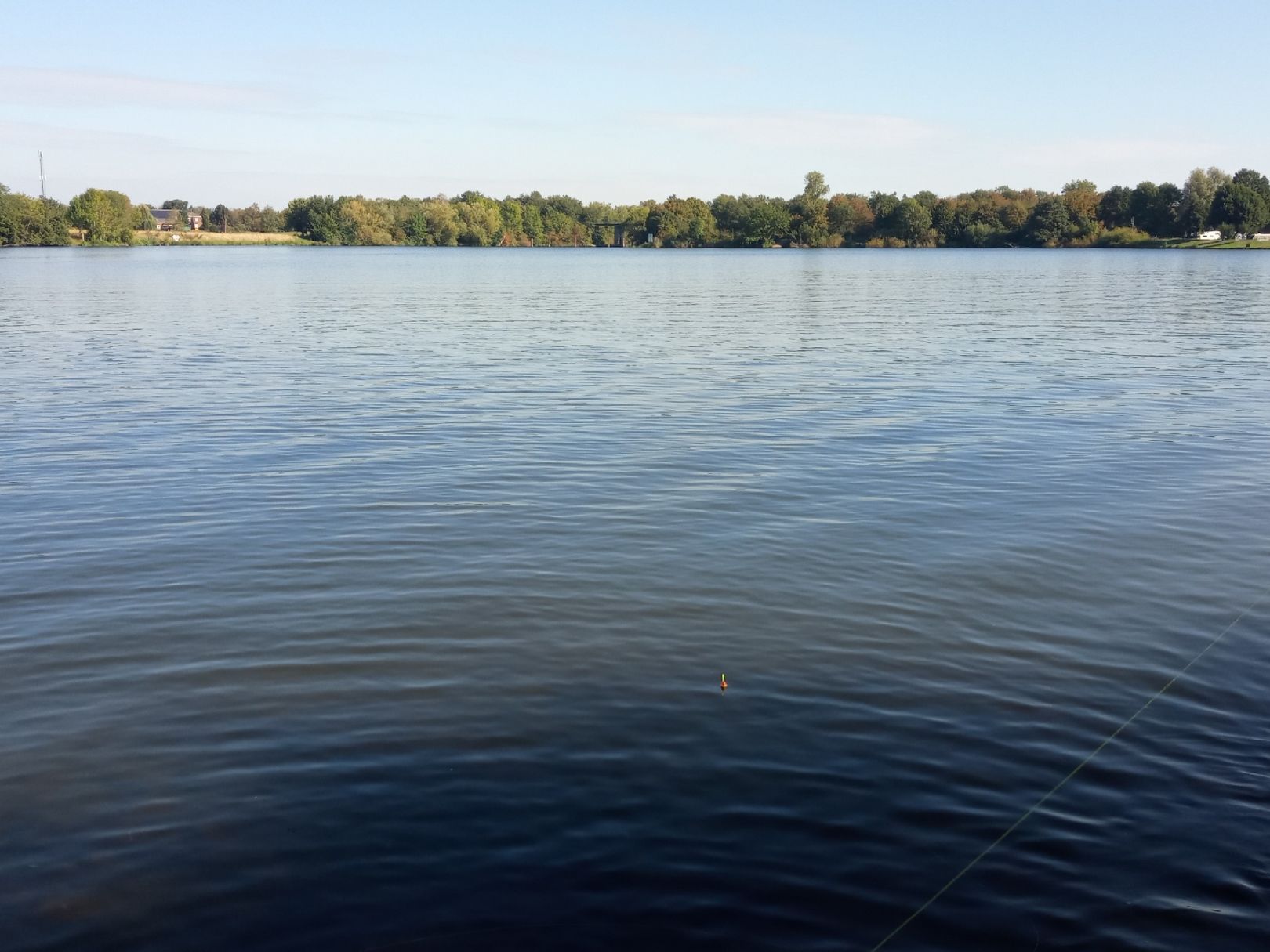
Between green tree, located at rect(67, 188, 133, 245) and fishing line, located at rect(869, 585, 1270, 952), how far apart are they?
190 m

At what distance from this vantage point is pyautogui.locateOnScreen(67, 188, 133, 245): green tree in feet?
562

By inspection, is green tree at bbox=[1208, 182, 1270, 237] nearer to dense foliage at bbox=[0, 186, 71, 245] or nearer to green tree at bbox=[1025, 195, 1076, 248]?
green tree at bbox=[1025, 195, 1076, 248]

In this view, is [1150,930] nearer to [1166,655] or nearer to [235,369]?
[1166,655]

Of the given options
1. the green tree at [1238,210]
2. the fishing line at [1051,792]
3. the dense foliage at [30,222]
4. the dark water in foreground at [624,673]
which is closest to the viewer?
the fishing line at [1051,792]

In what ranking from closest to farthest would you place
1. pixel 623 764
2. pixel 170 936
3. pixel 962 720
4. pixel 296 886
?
pixel 170 936, pixel 296 886, pixel 623 764, pixel 962 720

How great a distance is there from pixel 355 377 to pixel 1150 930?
2379cm

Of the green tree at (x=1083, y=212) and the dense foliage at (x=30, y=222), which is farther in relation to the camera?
the green tree at (x=1083, y=212)

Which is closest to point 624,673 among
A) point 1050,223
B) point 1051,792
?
point 1051,792

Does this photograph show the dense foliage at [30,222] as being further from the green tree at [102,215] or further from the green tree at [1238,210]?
the green tree at [1238,210]

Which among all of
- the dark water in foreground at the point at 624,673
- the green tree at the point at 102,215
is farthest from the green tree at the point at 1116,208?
the dark water in foreground at the point at 624,673

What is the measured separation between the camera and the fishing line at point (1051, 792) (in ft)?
19.7

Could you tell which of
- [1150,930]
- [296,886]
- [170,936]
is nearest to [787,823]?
[1150,930]

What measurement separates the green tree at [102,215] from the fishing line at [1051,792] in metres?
190

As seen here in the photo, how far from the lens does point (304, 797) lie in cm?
717
